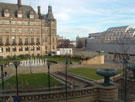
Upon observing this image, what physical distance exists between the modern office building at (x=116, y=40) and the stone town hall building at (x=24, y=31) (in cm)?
1876

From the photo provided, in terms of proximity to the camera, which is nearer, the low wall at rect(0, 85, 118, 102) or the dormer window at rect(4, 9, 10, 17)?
the low wall at rect(0, 85, 118, 102)

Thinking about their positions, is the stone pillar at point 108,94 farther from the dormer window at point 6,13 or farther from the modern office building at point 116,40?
the dormer window at point 6,13

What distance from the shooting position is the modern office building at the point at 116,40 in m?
46.8

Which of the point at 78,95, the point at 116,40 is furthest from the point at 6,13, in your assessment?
the point at 78,95

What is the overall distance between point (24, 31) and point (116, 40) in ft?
108

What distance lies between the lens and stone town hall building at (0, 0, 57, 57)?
54.8m

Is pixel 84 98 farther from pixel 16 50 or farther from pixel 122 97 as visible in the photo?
pixel 16 50

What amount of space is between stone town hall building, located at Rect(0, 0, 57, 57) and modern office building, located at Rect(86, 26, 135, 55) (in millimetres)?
18756

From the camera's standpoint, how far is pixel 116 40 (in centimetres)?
4884

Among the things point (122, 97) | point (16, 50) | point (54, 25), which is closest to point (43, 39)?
point (54, 25)

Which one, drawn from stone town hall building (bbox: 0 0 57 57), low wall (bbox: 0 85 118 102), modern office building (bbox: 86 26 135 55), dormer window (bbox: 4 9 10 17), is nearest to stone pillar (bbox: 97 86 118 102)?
low wall (bbox: 0 85 118 102)

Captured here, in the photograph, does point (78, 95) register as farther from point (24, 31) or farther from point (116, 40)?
point (24, 31)

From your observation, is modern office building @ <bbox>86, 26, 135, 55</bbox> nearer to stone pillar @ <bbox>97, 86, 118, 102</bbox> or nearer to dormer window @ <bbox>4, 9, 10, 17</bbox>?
stone pillar @ <bbox>97, 86, 118, 102</bbox>

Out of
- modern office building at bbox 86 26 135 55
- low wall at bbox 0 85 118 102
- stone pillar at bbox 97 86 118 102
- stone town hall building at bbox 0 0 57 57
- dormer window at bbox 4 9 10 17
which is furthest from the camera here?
stone town hall building at bbox 0 0 57 57
